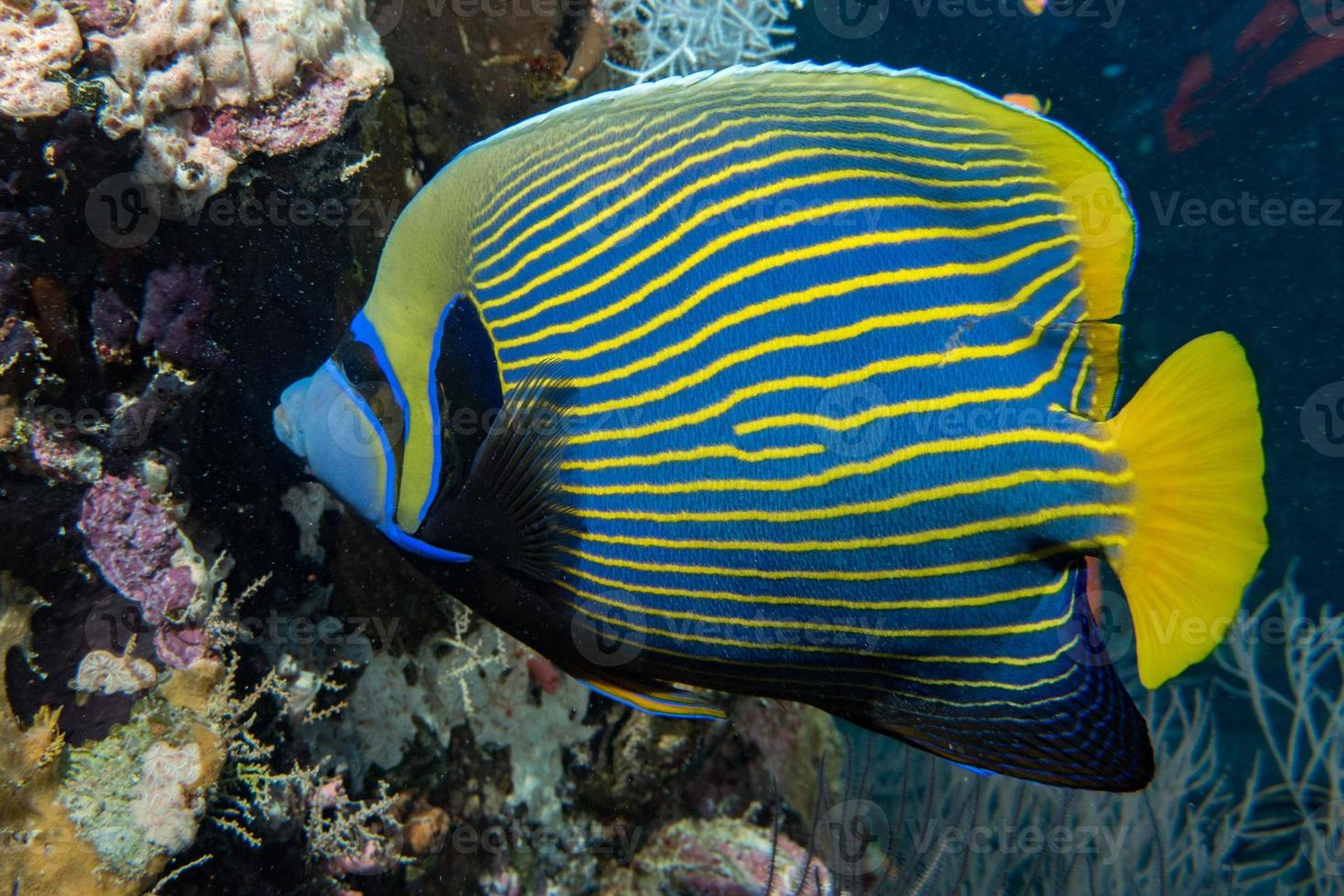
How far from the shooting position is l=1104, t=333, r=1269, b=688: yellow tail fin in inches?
39.4

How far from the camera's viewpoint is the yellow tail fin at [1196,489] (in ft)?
3.28

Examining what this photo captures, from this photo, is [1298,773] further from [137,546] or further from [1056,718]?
[137,546]

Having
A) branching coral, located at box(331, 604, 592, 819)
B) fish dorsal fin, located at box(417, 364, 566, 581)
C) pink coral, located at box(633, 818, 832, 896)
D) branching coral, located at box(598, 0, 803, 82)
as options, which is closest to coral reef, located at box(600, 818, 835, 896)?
pink coral, located at box(633, 818, 832, 896)

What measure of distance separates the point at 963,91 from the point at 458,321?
94 centimetres

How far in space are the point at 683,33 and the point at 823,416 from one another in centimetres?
376

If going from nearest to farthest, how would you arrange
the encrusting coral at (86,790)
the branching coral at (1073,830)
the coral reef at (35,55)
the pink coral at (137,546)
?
the coral reef at (35,55) → the encrusting coral at (86,790) → the pink coral at (137,546) → the branching coral at (1073,830)

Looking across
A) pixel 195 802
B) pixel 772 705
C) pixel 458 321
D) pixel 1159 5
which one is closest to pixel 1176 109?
pixel 1159 5

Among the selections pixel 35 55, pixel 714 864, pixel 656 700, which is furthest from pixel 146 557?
pixel 714 864

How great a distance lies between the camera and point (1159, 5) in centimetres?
859

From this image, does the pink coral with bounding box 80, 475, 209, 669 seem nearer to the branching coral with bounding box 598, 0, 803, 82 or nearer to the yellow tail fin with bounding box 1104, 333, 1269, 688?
the yellow tail fin with bounding box 1104, 333, 1269, 688

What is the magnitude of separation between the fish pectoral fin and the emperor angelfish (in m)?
0.09

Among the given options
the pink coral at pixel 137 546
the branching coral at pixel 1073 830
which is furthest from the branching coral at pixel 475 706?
the branching coral at pixel 1073 830

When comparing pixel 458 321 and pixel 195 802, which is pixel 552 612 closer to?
pixel 458 321

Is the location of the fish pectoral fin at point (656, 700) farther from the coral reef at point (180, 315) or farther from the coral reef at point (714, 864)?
the coral reef at point (714, 864)
